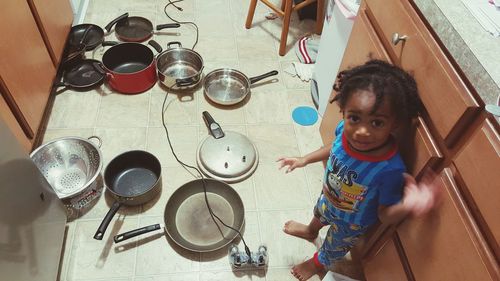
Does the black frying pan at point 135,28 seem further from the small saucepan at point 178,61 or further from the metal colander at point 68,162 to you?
the metal colander at point 68,162

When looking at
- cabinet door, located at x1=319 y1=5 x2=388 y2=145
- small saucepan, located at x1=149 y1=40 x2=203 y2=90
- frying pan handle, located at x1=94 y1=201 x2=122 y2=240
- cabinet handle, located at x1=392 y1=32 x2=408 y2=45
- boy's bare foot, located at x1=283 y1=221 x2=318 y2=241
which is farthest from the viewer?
small saucepan, located at x1=149 y1=40 x2=203 y2=90

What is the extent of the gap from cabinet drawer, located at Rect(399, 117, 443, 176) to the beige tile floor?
22.9 inches

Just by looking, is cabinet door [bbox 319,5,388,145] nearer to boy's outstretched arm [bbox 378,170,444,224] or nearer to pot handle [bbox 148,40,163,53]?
boy's outstretched arm [bbox 378,170,444,224]

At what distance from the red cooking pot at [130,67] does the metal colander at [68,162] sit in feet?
1.24

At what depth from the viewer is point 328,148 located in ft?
3.38

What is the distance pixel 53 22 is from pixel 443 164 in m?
1.62

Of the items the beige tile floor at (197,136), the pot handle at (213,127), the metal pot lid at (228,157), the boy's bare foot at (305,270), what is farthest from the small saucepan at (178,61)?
the boy's bare foot at (305,270)

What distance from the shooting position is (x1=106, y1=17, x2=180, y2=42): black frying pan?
1958mm

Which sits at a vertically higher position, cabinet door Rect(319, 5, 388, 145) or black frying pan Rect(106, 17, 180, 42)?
cabinet door Rect(319, 5, 388, 145)

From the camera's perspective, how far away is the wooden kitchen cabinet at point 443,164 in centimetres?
62

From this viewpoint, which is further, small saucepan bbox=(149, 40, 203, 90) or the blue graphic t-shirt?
small saucepan bbox=(149, 40, 203, 90)

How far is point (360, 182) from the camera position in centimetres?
86

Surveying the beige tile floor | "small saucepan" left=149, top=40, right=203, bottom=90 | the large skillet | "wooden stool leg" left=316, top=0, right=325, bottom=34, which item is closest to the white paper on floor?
the beige tile floor

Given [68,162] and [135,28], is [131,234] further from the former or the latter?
[135,28]
